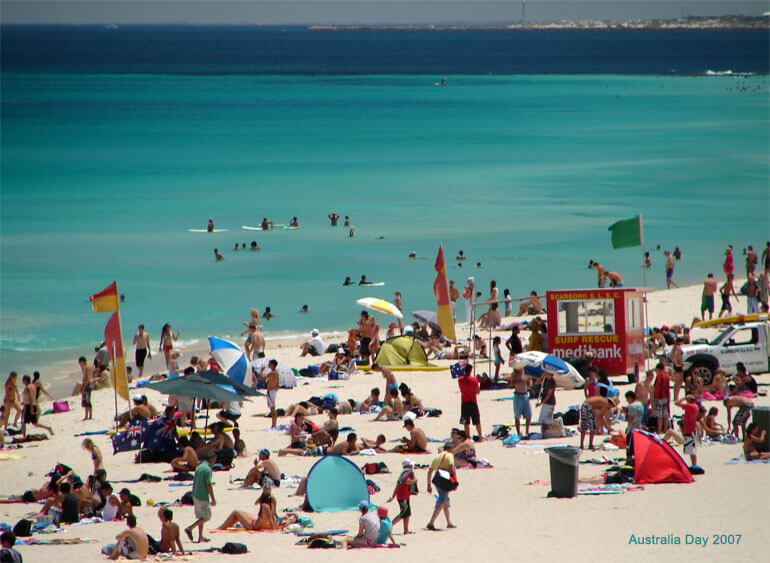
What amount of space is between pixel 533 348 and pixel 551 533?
9136 millimetres

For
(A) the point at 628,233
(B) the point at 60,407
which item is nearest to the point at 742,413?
(A) the point at 628,233

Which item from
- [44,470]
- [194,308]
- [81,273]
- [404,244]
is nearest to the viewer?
[44,470]

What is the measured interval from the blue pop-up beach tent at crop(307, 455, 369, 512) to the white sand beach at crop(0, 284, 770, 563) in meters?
0.21

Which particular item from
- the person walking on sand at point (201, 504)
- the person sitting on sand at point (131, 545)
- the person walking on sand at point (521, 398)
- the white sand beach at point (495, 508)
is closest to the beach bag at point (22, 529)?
the white sand beach at point (495, 508)

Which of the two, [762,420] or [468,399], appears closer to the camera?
[762,420]

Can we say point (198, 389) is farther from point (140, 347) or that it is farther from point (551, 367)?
point (140, 347)

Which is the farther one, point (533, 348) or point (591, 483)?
point (533, 348)

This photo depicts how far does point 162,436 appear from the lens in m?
15.7

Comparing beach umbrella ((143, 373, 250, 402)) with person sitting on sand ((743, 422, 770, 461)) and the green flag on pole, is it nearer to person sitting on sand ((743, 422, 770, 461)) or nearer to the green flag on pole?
person sitting on sand ((743, 422, 770, 461))

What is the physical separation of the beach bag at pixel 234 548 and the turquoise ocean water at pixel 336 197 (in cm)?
1590

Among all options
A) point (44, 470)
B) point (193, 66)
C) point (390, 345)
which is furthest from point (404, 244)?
point (193, 66)

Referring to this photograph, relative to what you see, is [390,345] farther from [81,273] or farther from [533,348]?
[81,273]

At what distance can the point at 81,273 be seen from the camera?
3812 cm

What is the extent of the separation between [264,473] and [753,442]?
667cm
